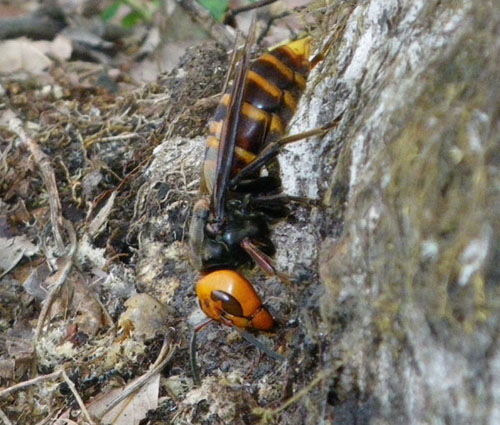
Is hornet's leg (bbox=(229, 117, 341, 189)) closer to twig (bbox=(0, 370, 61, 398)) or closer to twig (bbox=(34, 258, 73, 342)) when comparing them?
twig (bbox=(34, 258, 73, 342))

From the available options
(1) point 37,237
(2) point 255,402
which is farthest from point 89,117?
(2) point 255,402

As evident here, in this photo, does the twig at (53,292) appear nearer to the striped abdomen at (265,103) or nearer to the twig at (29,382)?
the twig at (29,382)

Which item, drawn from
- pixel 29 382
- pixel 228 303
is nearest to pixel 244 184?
pixel 228 303

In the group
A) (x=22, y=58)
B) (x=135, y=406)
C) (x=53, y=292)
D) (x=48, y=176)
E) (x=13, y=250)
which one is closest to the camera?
(x=135, y=406)

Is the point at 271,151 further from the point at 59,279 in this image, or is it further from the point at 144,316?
the point at 59,279

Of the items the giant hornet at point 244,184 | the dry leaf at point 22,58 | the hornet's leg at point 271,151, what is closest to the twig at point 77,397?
the giant hornet at point 244,184

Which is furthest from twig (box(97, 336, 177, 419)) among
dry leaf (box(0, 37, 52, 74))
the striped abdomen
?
dry leaf (box(0, 37, 52, 74))
